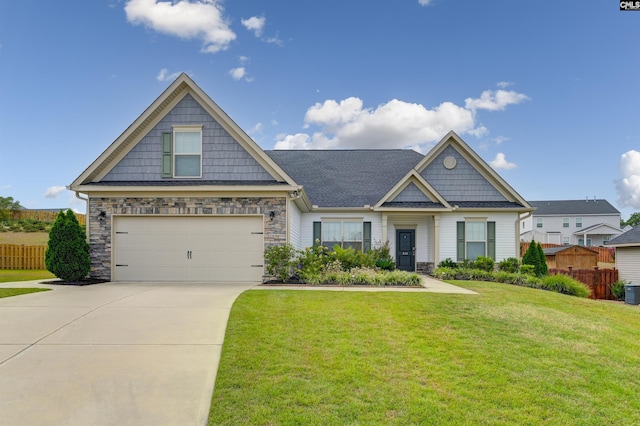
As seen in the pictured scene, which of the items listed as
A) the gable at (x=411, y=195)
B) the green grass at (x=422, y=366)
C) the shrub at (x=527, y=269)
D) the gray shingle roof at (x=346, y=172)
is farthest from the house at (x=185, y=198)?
the shrub at (x=527, y=269)

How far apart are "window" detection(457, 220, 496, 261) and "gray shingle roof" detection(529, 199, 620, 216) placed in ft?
121

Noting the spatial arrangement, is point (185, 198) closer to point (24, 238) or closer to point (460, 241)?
point (460, 241)

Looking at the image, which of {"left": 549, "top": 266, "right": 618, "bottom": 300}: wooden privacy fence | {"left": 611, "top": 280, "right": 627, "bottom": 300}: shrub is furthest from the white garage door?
{"left": 611, "top": 280, "right": 627, "bottom": 300}: shrub

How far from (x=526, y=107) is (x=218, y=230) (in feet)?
49.4

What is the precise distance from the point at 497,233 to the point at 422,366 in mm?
14239

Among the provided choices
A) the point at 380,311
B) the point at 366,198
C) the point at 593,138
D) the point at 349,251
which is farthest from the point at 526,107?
the point at 380,311

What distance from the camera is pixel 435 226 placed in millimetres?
17672

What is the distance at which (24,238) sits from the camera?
3072 cm

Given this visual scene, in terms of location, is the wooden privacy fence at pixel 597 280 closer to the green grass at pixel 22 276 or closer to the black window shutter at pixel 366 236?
the black window shutter at pixel 366 236

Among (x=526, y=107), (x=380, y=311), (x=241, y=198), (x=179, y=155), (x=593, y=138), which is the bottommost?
(x=380, y=311)

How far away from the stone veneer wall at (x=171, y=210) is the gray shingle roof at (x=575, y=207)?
45.6 meters

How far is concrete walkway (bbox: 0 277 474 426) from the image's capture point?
4.28 m

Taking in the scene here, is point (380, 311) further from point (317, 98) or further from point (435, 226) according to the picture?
point (317, 98)

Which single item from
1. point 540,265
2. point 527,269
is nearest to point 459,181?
point 527,269
